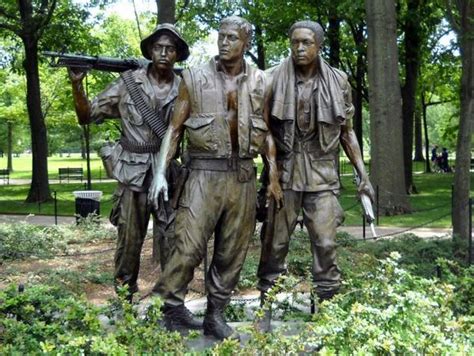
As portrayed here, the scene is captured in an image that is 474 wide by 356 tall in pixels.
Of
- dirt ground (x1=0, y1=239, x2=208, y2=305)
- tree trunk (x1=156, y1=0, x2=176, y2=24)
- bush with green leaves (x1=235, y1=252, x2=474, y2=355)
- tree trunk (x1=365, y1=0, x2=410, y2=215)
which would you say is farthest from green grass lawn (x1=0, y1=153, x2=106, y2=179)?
bush with green leaves (x1=235, y1=252, x2=474, y2=355)

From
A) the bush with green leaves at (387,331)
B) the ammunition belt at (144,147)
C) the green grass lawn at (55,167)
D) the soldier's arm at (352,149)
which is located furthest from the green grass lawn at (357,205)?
the green grass lawn at (55,167)

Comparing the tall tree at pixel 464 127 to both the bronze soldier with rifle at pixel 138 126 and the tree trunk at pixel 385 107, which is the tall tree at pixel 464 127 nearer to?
the tree trunk at pixel 385 107

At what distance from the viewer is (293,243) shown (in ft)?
36.1

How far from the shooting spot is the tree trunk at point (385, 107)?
573 inches

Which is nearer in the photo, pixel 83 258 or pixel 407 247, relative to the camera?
pixel 407 247

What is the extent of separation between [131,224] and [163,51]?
52.3 inches

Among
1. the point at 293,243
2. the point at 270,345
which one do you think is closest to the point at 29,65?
the point at 293,243

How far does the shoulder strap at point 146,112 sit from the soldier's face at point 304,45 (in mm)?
1130

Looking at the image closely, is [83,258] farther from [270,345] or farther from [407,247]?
[270,345]

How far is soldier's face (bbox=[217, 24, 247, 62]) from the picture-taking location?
4.60 m

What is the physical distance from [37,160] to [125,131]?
1651 centimetres

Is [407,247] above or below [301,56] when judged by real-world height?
below

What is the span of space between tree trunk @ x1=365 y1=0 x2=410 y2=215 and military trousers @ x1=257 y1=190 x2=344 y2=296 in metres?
10.2

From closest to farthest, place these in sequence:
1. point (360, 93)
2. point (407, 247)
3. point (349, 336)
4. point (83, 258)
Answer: point (349, 336) < point (407, 247) < point (83, 258) < point (360, 93)
